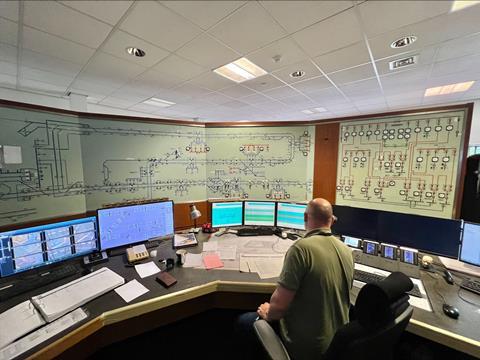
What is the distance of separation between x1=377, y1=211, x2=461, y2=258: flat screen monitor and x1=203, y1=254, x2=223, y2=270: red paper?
135 cm

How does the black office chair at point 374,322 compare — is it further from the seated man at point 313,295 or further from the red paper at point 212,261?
the red paper at point 212,261

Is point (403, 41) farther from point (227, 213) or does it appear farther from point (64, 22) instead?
point (64, 22)

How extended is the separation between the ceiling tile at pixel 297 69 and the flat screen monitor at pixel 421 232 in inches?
81.5

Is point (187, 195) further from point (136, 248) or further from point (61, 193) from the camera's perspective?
point (61, 193)

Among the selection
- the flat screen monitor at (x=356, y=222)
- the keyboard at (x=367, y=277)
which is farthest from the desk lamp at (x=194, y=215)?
the keyboard at (x=367, y=277)

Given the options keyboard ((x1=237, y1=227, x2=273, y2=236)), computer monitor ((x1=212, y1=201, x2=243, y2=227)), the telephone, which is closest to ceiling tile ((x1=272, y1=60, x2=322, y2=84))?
computer monitor ((x1=212, y1=201, x2=243, y2=227))

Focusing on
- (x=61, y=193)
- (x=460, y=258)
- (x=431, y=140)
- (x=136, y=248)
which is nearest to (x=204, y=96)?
(x=61, y=193)

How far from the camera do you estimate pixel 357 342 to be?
0.69 m

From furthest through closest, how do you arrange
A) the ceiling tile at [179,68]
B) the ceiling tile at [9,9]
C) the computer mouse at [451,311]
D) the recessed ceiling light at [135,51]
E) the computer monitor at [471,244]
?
the ceiling tile at [179,68] < the recessed ceiling light at [135,51] < the ceiling tile at [9,9] < the computer monitor at [471,244] < the computer mouse at [451,311]

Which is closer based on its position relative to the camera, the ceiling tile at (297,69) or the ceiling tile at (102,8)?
the ceiling tile at (102,8)

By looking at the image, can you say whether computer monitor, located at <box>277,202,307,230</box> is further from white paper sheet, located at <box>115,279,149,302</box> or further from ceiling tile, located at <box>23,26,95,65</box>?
ceiling tile, located at <box>23,26,95,65</box>

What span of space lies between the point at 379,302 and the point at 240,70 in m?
3.04

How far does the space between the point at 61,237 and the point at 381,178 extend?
285cm

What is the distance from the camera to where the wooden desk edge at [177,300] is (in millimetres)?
876
